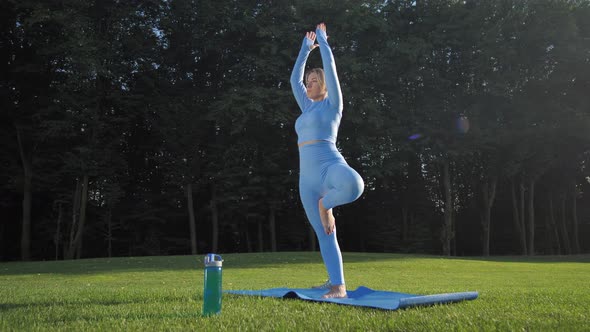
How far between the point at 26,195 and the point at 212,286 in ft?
79.8

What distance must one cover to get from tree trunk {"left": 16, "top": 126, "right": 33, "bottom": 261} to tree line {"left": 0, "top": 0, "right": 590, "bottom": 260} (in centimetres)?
10

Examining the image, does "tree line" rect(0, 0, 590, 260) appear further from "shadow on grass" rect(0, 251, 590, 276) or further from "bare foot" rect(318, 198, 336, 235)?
"bare foot" rect(318, 198, 336, 235)

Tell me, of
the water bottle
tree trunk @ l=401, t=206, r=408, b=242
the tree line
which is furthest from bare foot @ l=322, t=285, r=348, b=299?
tree trunk @ l=401, t=206, r=408, b=242

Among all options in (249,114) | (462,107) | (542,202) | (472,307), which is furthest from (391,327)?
(542,202)

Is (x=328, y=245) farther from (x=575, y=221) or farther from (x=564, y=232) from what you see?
(x=575, y=221)

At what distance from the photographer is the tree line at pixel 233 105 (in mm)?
25750

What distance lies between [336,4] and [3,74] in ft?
53.3

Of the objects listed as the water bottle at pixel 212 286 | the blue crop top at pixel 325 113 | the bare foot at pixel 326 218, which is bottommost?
the water bottle at pixel 212 286

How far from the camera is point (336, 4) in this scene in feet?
87.1

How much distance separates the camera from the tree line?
25.8 m

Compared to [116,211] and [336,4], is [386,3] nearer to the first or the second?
[336,4]

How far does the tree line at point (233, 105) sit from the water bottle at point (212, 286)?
19.6m

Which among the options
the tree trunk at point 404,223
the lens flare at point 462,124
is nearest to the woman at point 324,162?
the lens flare at point 462,124

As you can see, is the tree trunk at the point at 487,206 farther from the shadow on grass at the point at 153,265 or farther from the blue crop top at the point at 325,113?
the blue crop top at the point at 325,113
